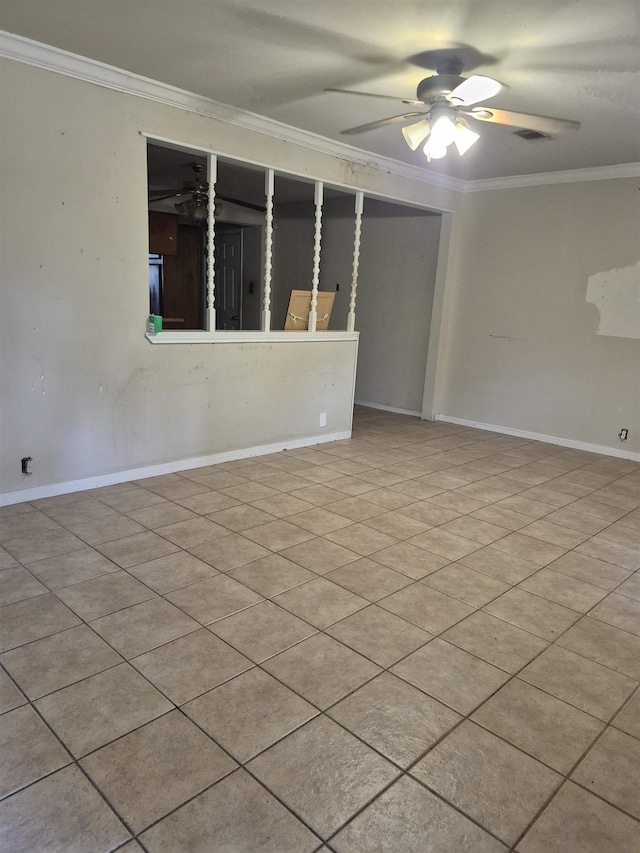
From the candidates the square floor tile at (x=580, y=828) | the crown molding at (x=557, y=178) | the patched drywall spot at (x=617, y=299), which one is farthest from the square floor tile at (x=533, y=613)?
the crown molding at (x=557, y=178)

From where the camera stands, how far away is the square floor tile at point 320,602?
2.39 m

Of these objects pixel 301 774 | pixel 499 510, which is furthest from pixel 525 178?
pixel 301 774

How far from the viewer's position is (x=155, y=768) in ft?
5.22

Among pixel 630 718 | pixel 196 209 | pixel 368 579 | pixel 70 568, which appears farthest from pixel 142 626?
pixel 196 209

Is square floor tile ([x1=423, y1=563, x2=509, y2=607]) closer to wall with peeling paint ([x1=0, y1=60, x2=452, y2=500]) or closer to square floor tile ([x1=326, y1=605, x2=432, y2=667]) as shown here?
square floor tile ([x1=326, y1=605, x2=432, y2=667])

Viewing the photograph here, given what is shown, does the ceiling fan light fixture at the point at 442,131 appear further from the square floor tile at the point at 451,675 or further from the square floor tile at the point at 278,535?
the square floor tile at the point at 451,675

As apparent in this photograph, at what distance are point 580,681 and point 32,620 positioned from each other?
2156 mm

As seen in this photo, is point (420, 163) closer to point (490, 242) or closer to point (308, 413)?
point (490, 242)

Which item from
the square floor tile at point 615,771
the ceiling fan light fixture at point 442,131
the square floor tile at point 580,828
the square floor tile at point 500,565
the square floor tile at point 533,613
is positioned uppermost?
the ceiling fan light fixture at point 442,131

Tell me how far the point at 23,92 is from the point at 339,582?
3139 mm

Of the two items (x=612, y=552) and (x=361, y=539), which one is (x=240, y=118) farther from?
(x=612, y=552)

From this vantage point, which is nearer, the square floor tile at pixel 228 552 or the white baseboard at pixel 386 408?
the square floor tile at pixel 228 552

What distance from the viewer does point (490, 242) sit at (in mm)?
5957

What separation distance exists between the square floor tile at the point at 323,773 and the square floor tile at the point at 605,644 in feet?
3.54
